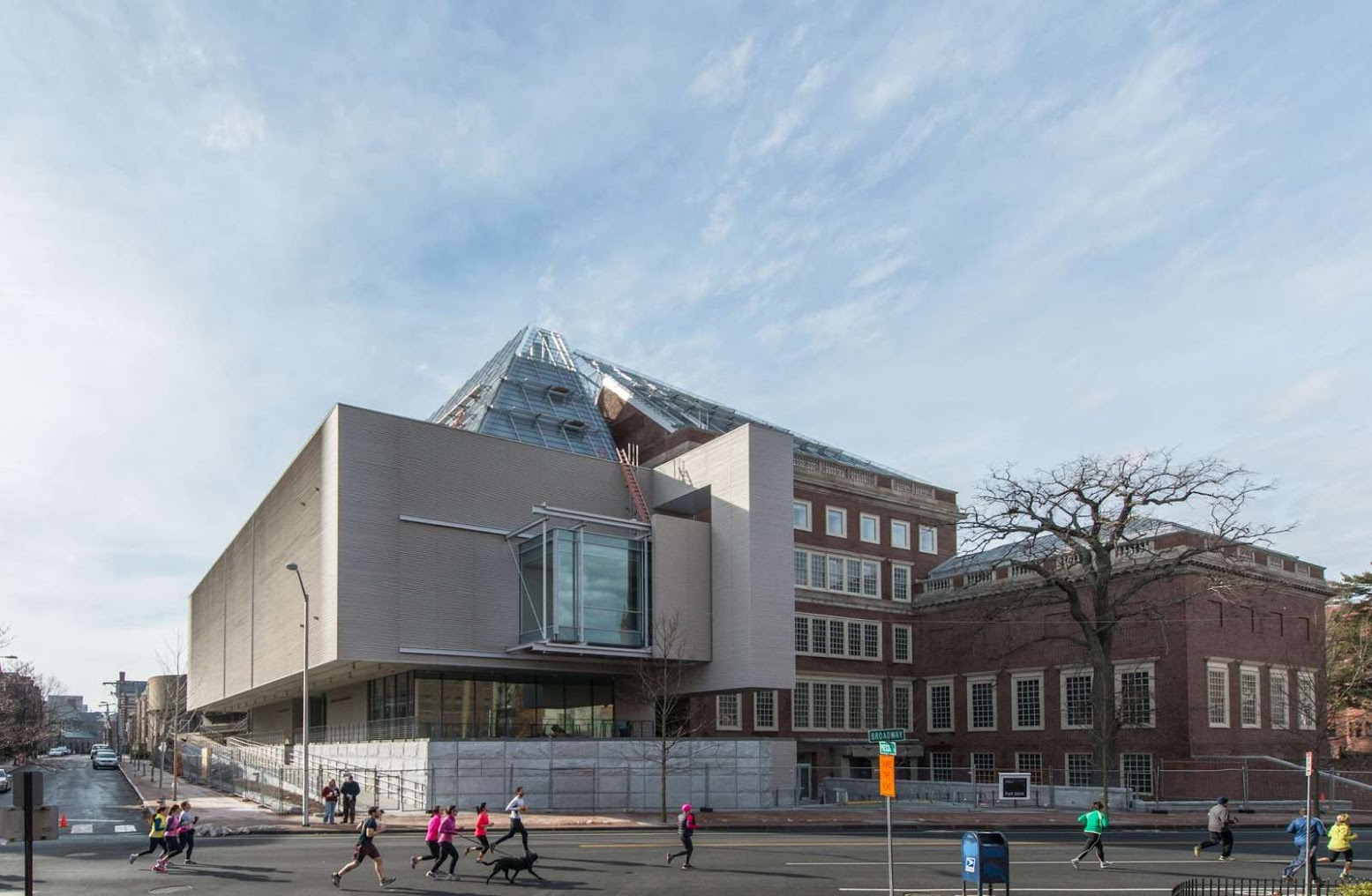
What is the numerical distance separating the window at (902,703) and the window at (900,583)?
513cm

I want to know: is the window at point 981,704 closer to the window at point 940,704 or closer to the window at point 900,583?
the window at point 940,704

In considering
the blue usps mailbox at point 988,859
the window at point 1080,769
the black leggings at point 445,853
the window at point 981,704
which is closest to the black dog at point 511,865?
the black leggings at point 445,853

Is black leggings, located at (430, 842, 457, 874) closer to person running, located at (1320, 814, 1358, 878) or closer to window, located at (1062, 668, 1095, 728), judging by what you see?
person running, located at (1320, 814, 1358, 878)

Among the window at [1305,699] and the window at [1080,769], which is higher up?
the window at [1305,699]

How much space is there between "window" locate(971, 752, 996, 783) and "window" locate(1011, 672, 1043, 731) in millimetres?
2931

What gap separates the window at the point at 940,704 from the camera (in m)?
67.9

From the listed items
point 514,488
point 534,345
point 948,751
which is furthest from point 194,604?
point 948,751

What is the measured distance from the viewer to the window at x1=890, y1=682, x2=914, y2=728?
2704 inches

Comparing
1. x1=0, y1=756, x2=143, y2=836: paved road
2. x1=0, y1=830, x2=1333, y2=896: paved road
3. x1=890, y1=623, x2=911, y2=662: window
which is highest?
x1=890, y1=623, x2=911, y2=662: window

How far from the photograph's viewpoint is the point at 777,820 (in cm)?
4184

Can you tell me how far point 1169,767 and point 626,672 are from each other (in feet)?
85.5

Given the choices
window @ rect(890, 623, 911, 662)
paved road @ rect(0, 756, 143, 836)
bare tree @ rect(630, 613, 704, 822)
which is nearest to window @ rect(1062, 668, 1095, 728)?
window @ rect(890, 623, 911, 662)

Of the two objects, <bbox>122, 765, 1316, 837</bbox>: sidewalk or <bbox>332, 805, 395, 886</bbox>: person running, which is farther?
<bbox>122, 765, 1316, 837</bbox>: sidewalk

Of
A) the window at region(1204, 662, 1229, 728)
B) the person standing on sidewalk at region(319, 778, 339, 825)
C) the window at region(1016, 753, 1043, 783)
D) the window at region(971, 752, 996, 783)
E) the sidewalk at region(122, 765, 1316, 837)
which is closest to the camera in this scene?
the sidewalk at region(122, 765, 1316, 837)
